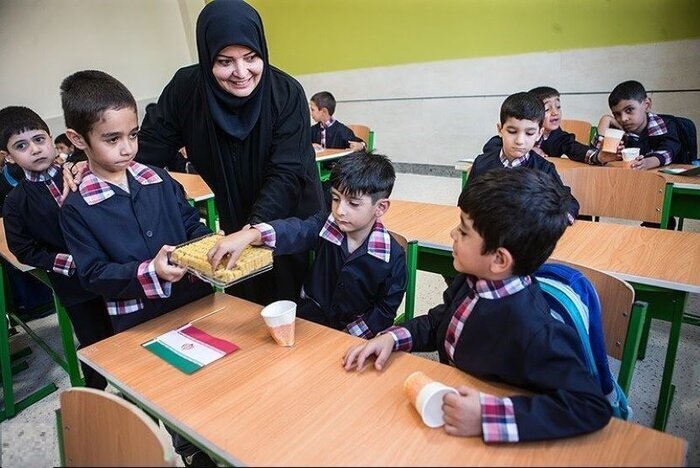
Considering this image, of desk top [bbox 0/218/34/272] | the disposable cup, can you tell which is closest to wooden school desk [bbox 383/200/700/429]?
the disposable cup

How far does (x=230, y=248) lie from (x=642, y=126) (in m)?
3.38

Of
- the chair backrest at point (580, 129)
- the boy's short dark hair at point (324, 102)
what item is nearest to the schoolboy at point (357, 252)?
the chair backrest at point (580, 129)

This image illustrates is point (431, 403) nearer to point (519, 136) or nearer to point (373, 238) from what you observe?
point (373, 238)

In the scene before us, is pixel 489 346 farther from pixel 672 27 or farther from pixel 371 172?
pixel 672 27

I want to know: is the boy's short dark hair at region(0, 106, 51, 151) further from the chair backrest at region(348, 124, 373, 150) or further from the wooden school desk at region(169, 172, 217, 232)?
the chair backrest at region(348, 124, 373, 150)

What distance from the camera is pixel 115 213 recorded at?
1342mm

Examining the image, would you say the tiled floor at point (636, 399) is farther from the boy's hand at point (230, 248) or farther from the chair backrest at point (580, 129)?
the chair backrest at point (580, 129)

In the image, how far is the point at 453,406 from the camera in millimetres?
853

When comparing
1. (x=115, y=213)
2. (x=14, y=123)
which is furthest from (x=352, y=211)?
(x=14, y=123)

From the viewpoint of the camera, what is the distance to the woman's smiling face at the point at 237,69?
1.48 meters

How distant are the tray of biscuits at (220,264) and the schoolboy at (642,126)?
2.96 metres

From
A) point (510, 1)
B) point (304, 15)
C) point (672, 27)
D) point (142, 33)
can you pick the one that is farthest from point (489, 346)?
point (142, 33)

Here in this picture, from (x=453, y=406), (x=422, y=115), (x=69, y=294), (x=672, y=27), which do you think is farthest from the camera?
(x=422, y=115)

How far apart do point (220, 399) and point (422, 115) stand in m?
5.70
